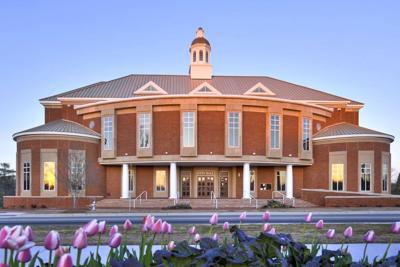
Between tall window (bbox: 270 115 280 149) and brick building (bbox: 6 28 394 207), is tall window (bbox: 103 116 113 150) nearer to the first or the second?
brick building (bbox: 6 28 394 207)

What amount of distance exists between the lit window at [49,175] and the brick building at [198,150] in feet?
0.29

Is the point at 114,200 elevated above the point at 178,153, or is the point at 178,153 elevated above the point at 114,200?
the point at 178,153

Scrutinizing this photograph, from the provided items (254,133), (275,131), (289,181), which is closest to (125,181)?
(254,133)

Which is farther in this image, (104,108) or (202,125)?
(104,108)

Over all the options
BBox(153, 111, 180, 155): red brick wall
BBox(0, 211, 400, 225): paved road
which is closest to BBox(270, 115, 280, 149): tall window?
BBox(153, 111, 180, 155): red brick wall

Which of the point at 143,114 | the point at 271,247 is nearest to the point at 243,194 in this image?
the point at 143,114

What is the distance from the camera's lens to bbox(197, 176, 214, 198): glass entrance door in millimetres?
42812

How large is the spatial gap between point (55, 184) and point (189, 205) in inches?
504

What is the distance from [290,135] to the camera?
41.5 metres

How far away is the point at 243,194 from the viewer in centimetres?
4022

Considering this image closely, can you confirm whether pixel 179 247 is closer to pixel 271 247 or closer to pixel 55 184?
pixel 271 247

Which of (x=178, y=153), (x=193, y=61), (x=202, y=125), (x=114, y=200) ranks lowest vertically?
(x=114, y=200)

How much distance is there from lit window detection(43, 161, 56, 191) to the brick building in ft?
0.29

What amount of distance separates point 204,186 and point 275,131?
335 inches
